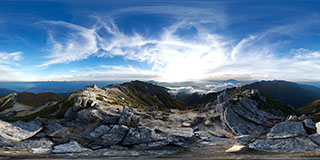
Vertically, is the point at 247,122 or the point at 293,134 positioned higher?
the point at 293,134

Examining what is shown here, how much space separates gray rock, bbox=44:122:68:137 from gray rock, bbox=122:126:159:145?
20640 mm

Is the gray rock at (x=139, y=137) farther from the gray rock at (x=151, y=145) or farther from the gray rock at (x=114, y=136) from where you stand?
the gray rock at (x=114, y=136)

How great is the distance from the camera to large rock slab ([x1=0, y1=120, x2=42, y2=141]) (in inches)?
1513

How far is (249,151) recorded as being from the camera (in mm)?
30125

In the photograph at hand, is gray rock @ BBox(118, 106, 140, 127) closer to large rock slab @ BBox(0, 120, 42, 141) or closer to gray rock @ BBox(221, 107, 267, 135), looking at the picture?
large rock slab @ BBox(0, 120, 42, 141)

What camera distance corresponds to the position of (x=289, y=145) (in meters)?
31.5

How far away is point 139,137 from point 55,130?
27596 millimetres

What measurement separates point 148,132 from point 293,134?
3799cm

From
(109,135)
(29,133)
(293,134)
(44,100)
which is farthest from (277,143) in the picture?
(44,100)

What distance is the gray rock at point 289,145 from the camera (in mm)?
29038

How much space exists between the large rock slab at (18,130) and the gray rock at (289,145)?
58.0 m

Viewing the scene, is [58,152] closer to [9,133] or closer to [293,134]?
[9,133]

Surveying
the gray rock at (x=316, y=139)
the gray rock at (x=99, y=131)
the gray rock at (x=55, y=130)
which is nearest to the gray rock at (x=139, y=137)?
the gray rock at (x=99, y=131)

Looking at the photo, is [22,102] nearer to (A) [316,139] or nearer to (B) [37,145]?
(B) [37,145]
